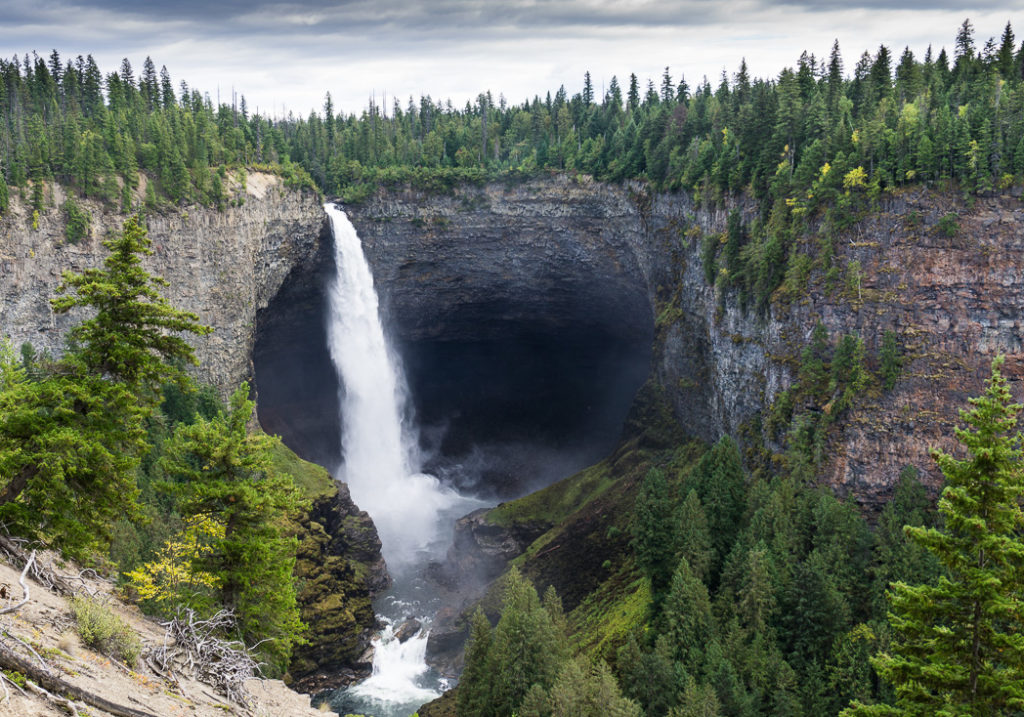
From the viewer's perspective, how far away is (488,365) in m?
97.0

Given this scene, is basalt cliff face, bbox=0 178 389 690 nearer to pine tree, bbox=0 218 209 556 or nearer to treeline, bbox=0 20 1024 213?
treeline, bbox=0 20 1024 213

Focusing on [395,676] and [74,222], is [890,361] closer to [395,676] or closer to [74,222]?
[395,676]

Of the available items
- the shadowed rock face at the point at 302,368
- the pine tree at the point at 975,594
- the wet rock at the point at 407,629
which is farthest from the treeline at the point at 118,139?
the pine tree at the point at 975,594

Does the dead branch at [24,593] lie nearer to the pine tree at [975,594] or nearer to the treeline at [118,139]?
the pine tree at [975,594]

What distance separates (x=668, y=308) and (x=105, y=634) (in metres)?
57.7

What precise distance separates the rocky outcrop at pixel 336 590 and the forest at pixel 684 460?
381 inches

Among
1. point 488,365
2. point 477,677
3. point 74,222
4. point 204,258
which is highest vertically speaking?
point 74,222

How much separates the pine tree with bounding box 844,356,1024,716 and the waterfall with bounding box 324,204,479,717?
5410 cm

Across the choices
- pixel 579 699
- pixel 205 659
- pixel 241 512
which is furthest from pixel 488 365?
pixel 205 659

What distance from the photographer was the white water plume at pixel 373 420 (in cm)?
8112

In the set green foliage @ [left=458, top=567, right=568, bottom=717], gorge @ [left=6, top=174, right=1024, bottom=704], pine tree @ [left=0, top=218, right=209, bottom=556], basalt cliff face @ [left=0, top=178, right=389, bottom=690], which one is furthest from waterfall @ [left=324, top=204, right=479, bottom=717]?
pine tree @ [left=0, top=218, right=209, bottom=556]

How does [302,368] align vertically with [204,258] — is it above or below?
below

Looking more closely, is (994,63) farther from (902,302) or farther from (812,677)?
Result: (812,677)

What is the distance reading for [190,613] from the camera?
20203 mm
